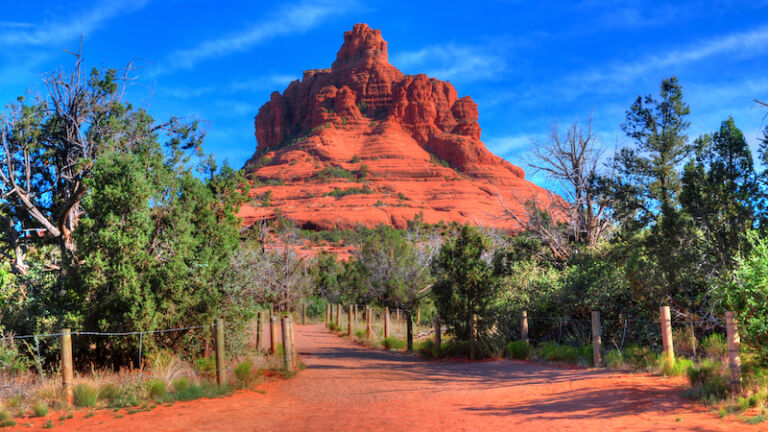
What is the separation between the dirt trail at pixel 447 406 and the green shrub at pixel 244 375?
34 centimetres

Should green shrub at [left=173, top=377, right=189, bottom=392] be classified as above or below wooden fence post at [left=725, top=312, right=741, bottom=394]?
below

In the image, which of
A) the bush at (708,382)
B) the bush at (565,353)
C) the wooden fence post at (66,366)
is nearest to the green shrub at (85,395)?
the wooden fence post at (66,366)

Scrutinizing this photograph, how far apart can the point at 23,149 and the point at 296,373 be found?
918cm

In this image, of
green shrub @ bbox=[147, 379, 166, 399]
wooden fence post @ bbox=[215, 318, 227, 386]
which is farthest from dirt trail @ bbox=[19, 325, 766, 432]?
green shrub @ bbox=[147, 379, 166, 399]

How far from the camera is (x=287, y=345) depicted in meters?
13.1

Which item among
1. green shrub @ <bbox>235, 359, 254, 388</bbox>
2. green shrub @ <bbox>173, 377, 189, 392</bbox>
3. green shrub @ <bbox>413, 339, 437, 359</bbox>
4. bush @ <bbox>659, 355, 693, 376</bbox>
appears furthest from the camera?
green shrub @ <bbox>413, 339, 437, 359</bbox>

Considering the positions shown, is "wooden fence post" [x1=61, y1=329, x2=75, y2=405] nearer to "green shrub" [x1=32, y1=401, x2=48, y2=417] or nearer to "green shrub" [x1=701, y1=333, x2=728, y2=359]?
"green shrub" [x1=32, y1=401, x2=48, y2=417]

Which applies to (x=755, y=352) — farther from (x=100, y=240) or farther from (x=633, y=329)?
(x=100, y=240)

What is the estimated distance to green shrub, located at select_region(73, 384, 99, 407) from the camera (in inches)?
345

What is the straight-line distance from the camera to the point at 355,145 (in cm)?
12662

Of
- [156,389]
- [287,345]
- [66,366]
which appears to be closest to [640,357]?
[287,345]

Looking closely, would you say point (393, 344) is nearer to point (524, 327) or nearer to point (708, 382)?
point (524, 327)

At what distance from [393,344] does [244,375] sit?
369 inches

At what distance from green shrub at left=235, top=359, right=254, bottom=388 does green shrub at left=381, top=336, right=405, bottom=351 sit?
359 inches
